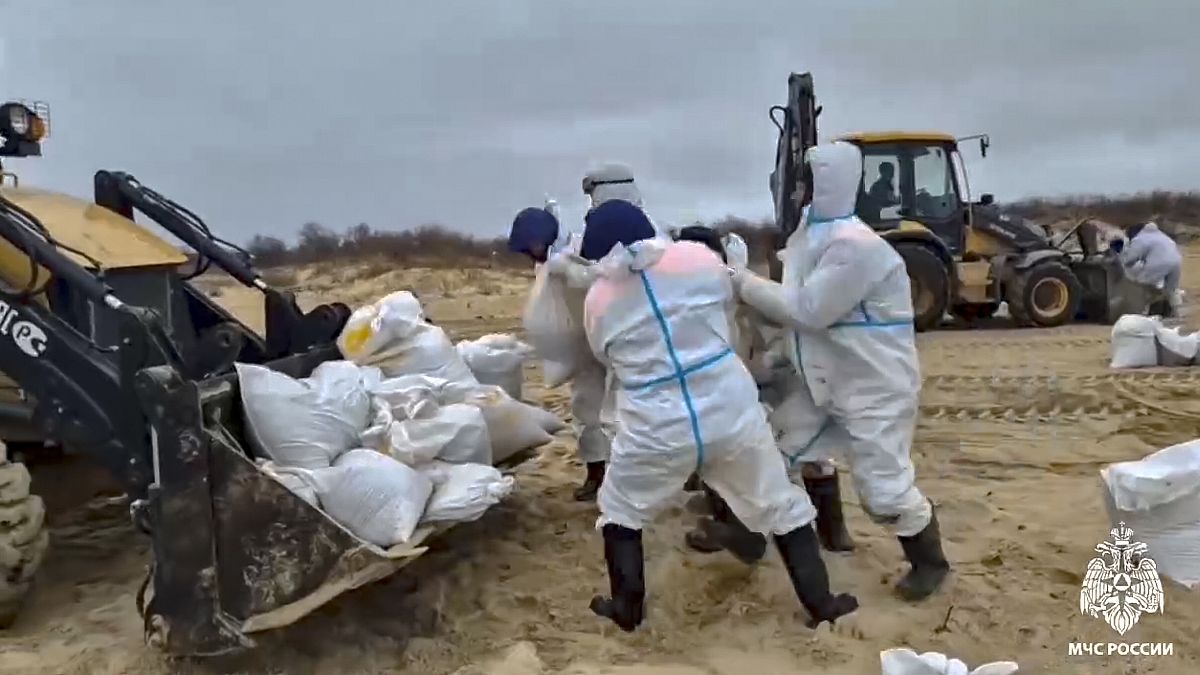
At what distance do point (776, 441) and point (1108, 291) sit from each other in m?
10.5

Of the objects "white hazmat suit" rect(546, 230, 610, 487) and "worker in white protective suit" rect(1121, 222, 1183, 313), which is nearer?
"white hazmat suit" rect(546, 230, 610, 487)

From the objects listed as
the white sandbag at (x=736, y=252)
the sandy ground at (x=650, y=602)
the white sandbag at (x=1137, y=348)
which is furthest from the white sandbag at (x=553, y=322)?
the white sandbag at (x=1137, y=348)

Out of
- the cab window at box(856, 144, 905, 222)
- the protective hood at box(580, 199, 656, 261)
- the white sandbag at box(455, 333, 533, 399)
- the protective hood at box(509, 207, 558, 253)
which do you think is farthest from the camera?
the cab window at box(856, 144, 905, 222)

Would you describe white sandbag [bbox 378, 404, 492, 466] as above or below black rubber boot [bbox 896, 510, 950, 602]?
above

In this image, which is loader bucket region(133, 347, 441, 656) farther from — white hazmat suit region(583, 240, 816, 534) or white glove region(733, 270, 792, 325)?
white glove region(733, 270, 792, 325)

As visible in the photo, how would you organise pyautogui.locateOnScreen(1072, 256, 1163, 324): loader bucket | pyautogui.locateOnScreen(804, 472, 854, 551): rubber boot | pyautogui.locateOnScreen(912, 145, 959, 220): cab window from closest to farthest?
pyautogui.locateOnScreen(804, 472, 854, 551): rubber boot
pyautogui.locateOnScreen(912, 145, 959, 220): cab window
pyautogui.locateOnScreen(1072, 256, 1163, 324): loader bucket

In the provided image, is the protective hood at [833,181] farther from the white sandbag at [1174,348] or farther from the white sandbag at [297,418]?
the white sandbag at [1174,348]

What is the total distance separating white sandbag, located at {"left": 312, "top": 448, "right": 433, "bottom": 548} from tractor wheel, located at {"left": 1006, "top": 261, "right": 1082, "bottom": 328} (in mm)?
10766

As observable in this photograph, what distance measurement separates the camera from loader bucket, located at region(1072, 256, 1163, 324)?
45.1ft

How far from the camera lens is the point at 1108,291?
13.8 m

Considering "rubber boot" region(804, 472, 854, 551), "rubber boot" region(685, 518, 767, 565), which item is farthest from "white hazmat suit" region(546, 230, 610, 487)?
"rubber boot" region(804, 472, 854, 551)

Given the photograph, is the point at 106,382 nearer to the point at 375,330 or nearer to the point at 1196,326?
the point at 375,330

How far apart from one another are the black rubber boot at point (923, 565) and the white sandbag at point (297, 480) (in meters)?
1.93

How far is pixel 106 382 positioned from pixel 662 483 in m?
1.72
